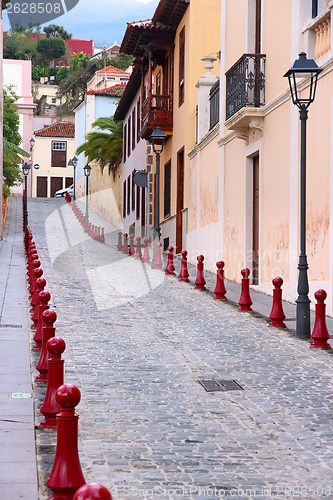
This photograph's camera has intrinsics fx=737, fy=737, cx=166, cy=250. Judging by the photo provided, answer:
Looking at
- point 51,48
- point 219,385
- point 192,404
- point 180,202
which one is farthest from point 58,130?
point 192,404

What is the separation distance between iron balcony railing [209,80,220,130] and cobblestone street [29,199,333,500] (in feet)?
27.3

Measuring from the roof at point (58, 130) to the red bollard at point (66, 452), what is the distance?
6978cm

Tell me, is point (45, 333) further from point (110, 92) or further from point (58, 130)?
point (58, 130)

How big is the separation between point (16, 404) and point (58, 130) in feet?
226

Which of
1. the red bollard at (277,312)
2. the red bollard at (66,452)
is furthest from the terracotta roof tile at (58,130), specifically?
the red bollard at (66,452)

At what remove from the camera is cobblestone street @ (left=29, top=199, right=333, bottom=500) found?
15.9 ft

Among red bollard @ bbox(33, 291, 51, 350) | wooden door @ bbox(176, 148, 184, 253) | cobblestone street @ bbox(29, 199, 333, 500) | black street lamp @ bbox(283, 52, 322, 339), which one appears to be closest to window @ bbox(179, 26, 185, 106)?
wooden door @ bbox(176, 148, 184, 253)

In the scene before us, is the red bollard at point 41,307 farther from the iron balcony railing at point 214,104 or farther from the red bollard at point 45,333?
the iron balcony railing at point 214,104

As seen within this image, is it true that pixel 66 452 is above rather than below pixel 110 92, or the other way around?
below

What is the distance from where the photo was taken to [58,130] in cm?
7338

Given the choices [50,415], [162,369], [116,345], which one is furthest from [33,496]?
[116,345]

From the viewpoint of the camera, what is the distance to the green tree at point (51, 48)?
106 metres

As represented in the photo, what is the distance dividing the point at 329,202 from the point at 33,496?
8414mm

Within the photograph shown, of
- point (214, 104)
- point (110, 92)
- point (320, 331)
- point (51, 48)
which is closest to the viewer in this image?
point (320, 331)
